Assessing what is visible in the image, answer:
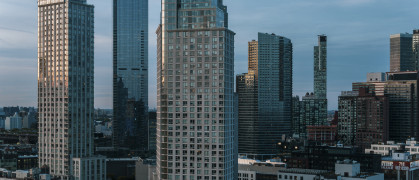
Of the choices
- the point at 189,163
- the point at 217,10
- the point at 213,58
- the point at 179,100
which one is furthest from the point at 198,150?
the point at 217,10

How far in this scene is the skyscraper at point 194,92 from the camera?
174 metres

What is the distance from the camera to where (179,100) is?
176m

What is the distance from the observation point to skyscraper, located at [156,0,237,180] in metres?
174

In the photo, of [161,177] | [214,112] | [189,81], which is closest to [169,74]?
[189,81]

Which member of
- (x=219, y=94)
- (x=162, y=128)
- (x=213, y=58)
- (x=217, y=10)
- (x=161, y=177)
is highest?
(x=217, y=10)

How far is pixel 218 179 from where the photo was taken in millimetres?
172125

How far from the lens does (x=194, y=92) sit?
175m

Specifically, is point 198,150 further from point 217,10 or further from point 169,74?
point 217,10

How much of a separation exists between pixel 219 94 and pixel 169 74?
17.8m

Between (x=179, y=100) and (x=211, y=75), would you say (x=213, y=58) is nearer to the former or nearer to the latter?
(x=211, y=75)

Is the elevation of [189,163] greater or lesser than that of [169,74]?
lesser

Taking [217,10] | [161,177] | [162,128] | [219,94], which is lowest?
[161,177]

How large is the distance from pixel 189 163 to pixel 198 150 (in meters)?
5.04

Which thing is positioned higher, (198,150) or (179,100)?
(179,100)
